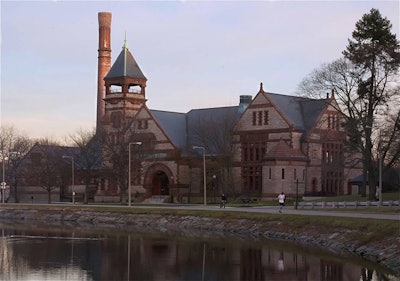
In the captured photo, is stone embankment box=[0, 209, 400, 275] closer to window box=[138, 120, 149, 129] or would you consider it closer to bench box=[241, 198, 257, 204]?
bench box=[241, 198, 257, 204]

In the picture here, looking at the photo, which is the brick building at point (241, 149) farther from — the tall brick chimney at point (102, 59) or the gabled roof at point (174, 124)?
the tall brick chimney at point (102, 59)

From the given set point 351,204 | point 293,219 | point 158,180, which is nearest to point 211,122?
point 158,180

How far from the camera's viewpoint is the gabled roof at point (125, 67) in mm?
101800

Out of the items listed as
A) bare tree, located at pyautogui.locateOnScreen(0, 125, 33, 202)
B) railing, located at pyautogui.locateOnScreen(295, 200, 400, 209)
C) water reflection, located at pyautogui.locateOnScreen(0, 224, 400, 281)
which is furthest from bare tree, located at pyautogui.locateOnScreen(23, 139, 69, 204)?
water reflection, located at pyautogui.locateOnScreen(0, 224, 400, 281)

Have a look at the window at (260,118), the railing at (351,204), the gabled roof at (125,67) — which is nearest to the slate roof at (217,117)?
the window at (260,118)

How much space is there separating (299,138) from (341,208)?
24.7 m

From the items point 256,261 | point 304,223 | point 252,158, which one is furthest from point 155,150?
point 256,261

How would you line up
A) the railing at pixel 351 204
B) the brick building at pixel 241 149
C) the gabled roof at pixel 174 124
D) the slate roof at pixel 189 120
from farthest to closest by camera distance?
1. the gabled roof at pixel 174 124
2. the slate roof at pixel 189 120
3. the brick building at pixel 241 149
4. the railing at pixel 351 204

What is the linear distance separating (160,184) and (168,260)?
59048 mm

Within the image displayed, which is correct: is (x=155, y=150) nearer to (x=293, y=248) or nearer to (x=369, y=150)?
(x=369, y=150)

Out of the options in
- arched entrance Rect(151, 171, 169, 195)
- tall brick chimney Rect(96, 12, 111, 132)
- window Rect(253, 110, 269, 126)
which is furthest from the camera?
tall brick chimney Rect(96, 12, 111, 132)

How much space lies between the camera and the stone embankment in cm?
3909

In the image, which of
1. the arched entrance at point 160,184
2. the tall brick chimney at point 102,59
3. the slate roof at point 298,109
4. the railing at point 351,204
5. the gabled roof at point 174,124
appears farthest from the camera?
the tall brick chimney at point 102,59

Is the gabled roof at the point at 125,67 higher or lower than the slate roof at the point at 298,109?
higher
